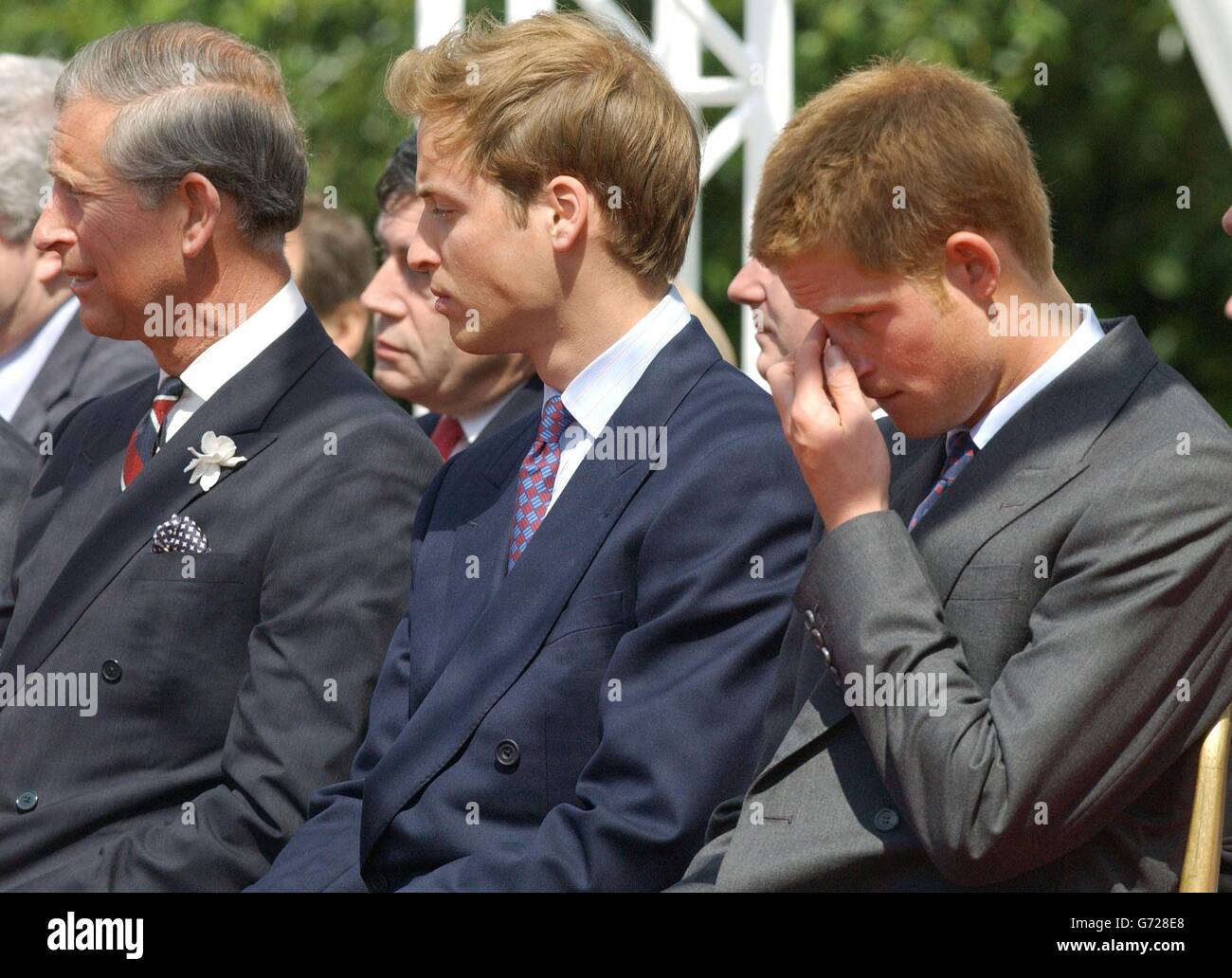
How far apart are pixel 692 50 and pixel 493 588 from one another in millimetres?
3650

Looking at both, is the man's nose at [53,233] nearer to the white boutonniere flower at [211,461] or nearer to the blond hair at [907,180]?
the white boutonniere flower at [211,461]

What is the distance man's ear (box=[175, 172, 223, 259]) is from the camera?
143 inches

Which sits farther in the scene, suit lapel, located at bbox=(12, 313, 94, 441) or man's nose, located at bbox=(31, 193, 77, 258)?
suit lapel, located at bbox=(12, 313, 94, 441)

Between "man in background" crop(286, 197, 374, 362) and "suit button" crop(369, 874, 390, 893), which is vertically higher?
"suit button" crop(369, 874, 390, 893)

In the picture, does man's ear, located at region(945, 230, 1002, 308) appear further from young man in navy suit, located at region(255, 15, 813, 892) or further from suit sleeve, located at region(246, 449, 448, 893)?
suit sleeve, located at region(246, 449, 448, 893)

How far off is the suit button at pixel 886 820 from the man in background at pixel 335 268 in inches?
148

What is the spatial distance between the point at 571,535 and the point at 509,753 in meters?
0.36

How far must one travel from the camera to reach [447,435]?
498 cm

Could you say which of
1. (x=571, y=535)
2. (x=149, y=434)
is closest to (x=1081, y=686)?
(x=571, y=535)

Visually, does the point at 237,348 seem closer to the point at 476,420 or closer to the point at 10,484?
the point at 10,484

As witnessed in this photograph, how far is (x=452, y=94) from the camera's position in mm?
3178

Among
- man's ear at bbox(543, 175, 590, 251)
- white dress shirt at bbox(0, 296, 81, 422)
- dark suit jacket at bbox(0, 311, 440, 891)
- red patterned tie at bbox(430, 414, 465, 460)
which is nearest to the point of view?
man's ear at bbox(543, 175, 590, 251)

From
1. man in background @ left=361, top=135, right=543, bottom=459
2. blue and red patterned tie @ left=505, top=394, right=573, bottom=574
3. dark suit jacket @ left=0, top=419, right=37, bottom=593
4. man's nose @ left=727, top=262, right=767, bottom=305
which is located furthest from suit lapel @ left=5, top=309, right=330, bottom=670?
man in background @ left=361, top=135, right=543, bottom=459

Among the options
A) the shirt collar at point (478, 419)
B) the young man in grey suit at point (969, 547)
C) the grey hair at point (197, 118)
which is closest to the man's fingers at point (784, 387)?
the young man in grey suit at point (969, 547)
